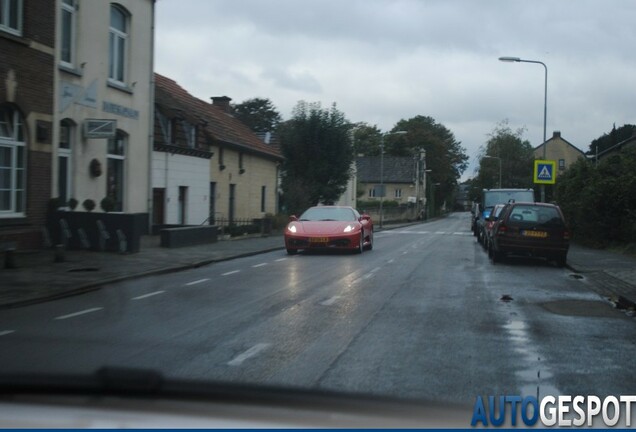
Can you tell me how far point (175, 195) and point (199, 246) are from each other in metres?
7.15

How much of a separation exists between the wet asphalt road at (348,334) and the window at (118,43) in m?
11.1

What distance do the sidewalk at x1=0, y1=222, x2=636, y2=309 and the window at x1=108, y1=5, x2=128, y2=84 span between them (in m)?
5.49

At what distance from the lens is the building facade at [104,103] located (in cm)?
2006

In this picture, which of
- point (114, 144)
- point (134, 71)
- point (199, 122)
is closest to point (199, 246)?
point (114, 144)

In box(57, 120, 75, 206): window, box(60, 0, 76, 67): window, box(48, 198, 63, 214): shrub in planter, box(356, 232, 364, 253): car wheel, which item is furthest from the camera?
box(356, 232, 364, 253): car wheel

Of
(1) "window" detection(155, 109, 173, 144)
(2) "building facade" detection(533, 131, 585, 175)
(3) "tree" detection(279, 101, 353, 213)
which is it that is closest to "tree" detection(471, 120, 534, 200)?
(2) "building facade" detection(533, 131, 585, 175)

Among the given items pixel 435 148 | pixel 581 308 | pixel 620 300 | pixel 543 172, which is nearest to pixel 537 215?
pixel 620 300

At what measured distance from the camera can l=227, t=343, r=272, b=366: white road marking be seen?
6.76 meters

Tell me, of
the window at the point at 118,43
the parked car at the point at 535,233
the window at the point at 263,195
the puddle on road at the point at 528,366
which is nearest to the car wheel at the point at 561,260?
the parked car at the point at 535,233

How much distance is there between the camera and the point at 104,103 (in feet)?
72.2

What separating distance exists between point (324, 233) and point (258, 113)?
221 feet

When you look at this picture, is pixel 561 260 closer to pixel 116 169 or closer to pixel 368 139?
pixel 116 169

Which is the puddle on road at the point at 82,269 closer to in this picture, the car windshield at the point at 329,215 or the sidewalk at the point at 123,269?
the sidewalk at the point at 123,269

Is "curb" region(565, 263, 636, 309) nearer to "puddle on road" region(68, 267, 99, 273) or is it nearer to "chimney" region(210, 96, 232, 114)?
"puddle on road" region(68, 267, 99, 273)
